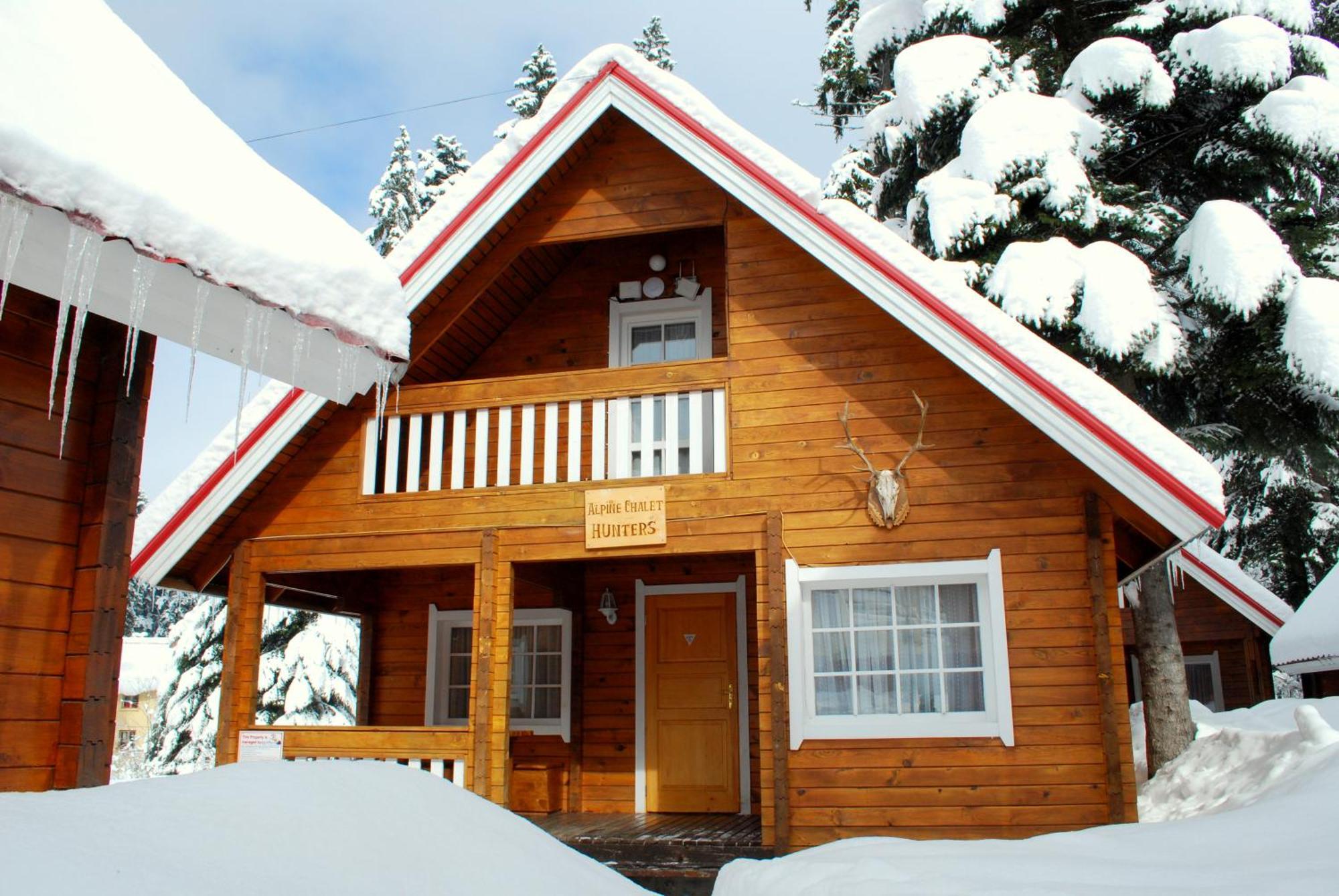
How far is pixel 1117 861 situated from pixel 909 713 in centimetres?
419

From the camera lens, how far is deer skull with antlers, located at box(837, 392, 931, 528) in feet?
23.6

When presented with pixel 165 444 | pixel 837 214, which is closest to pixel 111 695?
pixel 837 214

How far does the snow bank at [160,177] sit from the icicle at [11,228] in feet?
0.32

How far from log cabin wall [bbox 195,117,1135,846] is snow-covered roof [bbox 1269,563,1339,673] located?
9.06 m

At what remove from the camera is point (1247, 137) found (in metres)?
11.3

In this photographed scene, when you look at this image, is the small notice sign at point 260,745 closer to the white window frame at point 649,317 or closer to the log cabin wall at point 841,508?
the log cabin wall at point 841,508

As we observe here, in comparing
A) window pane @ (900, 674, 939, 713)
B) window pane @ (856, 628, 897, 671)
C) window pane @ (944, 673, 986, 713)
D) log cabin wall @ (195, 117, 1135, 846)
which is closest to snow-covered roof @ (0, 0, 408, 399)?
log cabin wall @ (195, 117, 1135, 846)

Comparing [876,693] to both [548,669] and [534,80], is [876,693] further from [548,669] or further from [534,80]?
[534,80]

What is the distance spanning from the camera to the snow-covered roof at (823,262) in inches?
257

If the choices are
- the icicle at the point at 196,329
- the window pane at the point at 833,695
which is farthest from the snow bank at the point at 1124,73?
the icicle at the point at 196,329

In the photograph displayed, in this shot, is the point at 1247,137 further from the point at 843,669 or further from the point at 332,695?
the point at 332,695

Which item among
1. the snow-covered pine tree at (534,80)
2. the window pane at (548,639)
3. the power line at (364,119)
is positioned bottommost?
the window pane at (548,639)

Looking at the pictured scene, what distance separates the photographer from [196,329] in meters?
4.21

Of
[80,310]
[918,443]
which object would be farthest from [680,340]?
[80,310]
